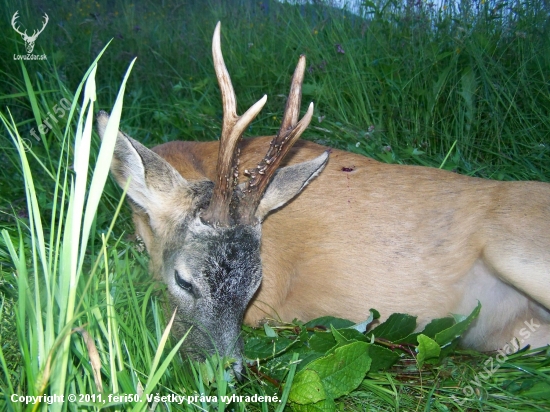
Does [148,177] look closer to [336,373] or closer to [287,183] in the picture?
[287,183]

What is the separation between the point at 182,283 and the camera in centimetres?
327

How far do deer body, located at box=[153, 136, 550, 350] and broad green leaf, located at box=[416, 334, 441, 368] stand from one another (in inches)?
20.8

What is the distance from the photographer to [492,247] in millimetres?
3766

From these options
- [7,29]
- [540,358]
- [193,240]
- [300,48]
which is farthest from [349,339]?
[7,29]

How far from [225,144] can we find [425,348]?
133cm

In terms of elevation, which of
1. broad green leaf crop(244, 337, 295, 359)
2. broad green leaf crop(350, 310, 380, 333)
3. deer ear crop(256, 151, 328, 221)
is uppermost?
deer ear crop(256, 151, 328, 221)

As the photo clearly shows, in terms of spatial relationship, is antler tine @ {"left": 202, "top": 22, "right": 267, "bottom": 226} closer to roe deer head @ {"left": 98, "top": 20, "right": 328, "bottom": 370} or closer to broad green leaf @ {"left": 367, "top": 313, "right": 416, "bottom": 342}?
roe deer head @ {"left": 98, "top": 20, "right": 328, "bottom": 370}

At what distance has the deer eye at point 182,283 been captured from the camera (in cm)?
324

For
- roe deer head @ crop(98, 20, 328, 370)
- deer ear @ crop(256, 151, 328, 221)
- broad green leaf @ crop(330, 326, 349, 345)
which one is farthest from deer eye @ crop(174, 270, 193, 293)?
broad green leaf @ crop(330, 326, 349, 345)

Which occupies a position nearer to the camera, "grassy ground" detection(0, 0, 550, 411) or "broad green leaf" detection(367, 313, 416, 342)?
"broad green leaf" detection(367, 313, 416, 342)

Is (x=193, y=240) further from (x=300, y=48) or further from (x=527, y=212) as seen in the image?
(x=300, y=48)

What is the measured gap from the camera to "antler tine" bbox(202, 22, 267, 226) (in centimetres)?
304

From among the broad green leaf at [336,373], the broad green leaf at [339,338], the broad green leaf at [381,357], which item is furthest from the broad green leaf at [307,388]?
the broad green leaf at [381,357]

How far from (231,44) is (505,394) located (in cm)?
443
